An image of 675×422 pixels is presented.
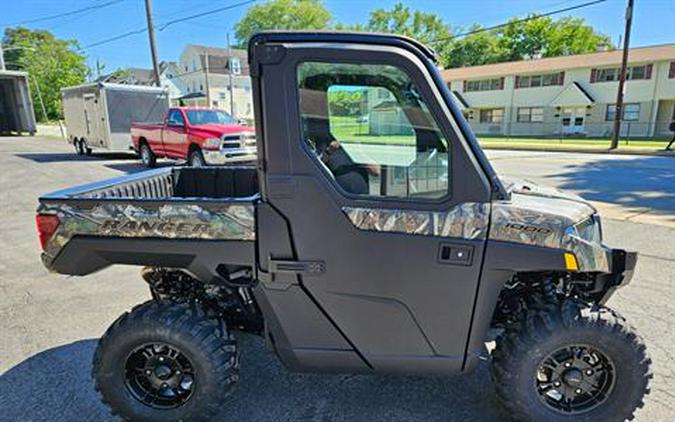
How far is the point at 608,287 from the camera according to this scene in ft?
8.29

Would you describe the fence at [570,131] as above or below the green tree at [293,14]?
below

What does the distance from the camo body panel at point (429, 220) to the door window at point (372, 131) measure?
0.33ft

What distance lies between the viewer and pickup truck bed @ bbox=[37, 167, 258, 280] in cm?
233

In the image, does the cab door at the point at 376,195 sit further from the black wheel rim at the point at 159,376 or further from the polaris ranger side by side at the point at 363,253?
the black wheel rim at the point at 159,376

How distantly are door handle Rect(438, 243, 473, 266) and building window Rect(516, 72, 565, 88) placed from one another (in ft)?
138

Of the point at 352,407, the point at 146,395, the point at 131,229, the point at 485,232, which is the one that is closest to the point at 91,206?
the point at 131,229

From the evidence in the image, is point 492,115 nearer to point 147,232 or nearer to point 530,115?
point 530,115

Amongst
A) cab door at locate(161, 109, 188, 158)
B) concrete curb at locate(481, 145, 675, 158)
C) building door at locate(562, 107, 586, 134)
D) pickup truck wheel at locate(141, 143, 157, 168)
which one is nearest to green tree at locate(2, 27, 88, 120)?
pickup truck wheel at locate(141, 143, 157, 168)

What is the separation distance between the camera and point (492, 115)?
43.6 m

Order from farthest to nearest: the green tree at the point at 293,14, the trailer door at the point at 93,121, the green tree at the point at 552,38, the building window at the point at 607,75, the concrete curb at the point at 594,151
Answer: the green tree at the point at 293,14
the green tree at the point at 552,38
the building window at the point at 607,75
the concrete curb at the point at 594,151
the trailer door at the point at 93,121

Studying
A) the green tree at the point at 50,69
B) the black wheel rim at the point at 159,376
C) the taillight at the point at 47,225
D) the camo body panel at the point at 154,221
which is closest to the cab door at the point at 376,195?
the camo body panel at the point at 154,221

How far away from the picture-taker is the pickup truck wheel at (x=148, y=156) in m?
14.9

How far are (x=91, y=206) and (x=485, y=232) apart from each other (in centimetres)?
219

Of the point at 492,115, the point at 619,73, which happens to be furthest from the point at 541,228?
the point at 492,115
